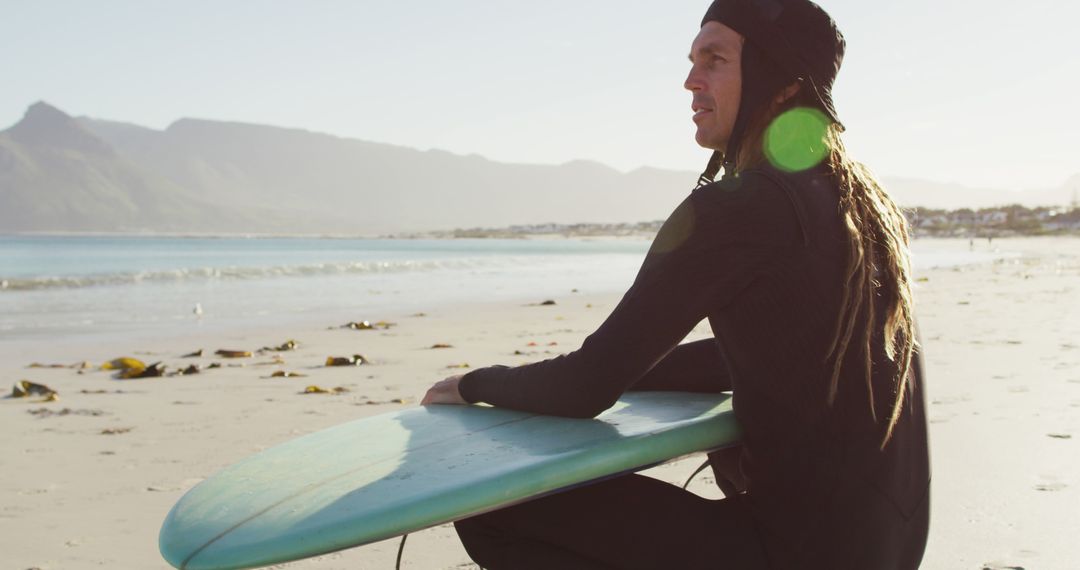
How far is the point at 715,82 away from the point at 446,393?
0.92 meters

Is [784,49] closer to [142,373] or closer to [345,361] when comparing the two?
[345,361]

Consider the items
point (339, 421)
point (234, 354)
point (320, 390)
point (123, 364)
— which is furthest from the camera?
point (234, 354)

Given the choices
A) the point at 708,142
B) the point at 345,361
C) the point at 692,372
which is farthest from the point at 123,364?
the point at 708,142

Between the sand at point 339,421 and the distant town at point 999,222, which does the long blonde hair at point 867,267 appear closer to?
the sand at point 339,421

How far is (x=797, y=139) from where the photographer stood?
4.73 feet

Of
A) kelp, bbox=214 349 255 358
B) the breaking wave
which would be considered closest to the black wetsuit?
kelp, bbox=214 349 255 358

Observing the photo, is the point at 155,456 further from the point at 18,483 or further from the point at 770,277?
the point at 770,277

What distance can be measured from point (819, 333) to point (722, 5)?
2.03ft

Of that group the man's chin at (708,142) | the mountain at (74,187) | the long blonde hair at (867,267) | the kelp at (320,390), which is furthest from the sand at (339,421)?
the mountain at (74,187)

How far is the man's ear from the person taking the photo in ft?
4.83

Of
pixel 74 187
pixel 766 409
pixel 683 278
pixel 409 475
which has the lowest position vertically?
pixel 409 475

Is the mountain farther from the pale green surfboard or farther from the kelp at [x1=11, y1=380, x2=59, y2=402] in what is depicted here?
the pale green surfboard

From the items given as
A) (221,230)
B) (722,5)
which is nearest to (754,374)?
(722,5)

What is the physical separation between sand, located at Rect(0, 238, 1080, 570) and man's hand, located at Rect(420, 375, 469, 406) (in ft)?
2.50
